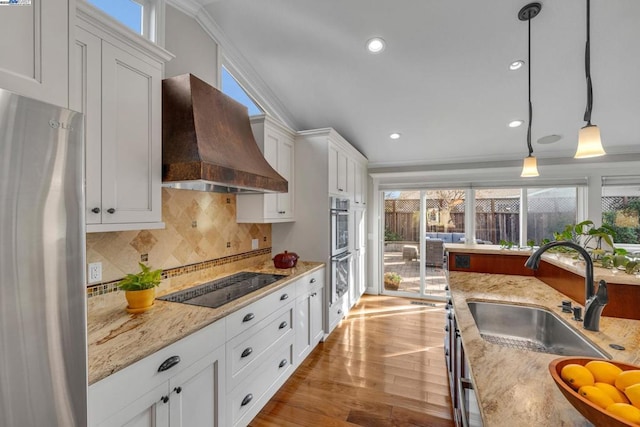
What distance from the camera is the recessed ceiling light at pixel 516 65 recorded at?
2509mm

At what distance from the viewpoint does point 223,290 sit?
7.07 ft

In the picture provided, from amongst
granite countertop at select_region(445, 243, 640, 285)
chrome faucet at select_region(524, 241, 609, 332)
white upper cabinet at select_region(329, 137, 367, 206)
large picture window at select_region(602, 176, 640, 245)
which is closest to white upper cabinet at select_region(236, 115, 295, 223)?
white upper cabinet at select_region(329, 137, 367, 206)

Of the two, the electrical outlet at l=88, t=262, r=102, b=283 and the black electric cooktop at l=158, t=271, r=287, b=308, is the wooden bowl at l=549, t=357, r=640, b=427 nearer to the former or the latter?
the black electric cooktop at l=158, t=271, r=287, b=308

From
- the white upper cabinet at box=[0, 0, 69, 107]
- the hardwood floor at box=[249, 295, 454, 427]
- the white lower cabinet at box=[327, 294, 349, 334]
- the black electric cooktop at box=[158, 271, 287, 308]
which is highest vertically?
the white upper cabinet at box=[0, 0, 69, 107]

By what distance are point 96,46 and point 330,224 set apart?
2374mm

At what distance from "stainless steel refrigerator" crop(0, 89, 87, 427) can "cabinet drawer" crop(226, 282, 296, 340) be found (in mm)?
903

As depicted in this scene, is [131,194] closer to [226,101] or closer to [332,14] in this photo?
[226,101]

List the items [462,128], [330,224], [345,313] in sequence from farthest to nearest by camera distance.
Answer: [345,313], [462,128], [330,224]

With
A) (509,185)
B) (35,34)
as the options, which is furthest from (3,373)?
(509,185)

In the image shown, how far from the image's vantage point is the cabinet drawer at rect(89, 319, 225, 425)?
102 cm

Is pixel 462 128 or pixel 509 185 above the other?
pixel 462 128

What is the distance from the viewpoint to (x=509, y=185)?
429cm

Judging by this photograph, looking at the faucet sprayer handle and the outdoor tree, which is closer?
the faucet sprayer handle

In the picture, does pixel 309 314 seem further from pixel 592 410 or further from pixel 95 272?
pixel 592 410
